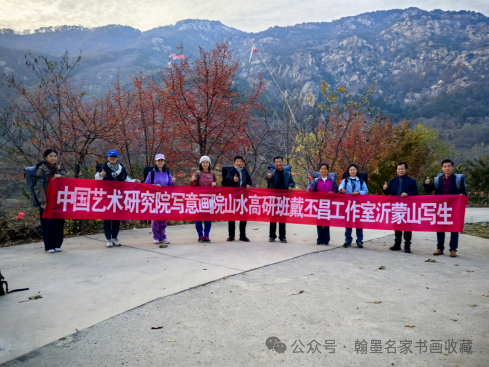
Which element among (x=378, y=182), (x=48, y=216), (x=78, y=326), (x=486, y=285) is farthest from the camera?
(x=378, y=182)

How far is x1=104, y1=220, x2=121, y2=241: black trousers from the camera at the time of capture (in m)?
6.07

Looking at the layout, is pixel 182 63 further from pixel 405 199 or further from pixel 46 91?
pixel 405 199

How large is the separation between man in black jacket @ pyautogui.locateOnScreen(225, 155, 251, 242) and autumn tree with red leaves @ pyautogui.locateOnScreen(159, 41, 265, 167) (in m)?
2.13

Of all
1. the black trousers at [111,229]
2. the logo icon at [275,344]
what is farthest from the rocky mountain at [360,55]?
the logo icon at [275,344]

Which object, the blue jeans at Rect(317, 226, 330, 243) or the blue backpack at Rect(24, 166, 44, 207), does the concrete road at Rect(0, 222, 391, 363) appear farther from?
the blue backpack at Rect(24, 166, 44, 207)

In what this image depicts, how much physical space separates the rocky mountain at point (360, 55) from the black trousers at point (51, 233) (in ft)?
168

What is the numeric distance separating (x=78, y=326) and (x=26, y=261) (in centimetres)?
272

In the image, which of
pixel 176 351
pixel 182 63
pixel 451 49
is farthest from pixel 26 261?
pixel 451 49

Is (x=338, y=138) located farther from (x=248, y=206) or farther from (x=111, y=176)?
(x=111, y=176)

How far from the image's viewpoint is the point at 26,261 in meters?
4.94

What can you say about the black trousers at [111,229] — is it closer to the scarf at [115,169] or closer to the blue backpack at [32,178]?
the scarf at [115,169]

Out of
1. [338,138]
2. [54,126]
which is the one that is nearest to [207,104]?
[54,126]

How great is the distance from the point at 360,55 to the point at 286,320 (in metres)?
122

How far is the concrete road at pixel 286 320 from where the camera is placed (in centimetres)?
248
